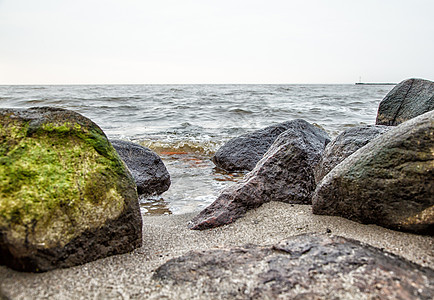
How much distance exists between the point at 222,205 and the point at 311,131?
2700 mm

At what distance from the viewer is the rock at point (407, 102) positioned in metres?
5.82

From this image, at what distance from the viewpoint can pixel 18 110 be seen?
196cm

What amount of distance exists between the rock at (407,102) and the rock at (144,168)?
14.2 ft

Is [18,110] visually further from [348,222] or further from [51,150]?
[348,222]

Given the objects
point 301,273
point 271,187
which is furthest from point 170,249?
point 271,187

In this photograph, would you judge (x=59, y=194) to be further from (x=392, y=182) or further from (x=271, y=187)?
(x=392, y=182)

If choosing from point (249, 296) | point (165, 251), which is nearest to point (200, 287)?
point (249, 296)

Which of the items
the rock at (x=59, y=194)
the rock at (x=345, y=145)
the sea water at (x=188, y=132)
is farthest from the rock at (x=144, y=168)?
the rock at (x=59, y=194)

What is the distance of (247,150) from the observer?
5.52 metres

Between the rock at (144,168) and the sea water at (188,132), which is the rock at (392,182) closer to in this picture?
the sea water at (188,132)

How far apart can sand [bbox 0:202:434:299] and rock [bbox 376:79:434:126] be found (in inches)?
172

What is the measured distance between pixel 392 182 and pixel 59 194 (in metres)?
1.81

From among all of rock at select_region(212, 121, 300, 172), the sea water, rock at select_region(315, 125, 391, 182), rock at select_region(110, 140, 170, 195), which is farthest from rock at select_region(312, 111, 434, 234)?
rock at select_region(212, 121, 300, 172)

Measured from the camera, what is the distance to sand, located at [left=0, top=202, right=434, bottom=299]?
147cm
